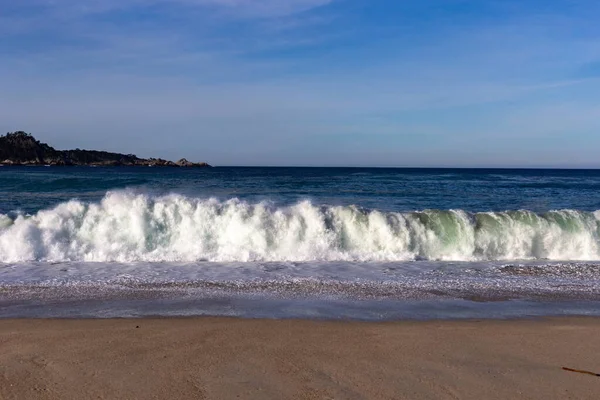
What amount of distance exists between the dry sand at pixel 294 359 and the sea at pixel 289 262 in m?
0.60

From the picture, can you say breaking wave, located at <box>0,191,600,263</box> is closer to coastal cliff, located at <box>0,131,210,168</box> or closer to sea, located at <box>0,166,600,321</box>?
sea, located at <box>0,166,600,321</box>

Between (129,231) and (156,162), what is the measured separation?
90800mm

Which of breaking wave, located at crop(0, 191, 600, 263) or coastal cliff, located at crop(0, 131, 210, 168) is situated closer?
breaking wave, located at crop(0, 191, 600, 263)

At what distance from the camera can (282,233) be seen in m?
12.4

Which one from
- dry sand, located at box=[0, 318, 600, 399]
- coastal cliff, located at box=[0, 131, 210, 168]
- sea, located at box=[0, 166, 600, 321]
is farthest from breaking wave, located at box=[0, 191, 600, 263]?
coastal cliff, located at box=[0, 131, 210, 168]

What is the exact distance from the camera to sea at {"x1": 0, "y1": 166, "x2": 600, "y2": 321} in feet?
23.4

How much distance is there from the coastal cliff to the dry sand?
9245cm

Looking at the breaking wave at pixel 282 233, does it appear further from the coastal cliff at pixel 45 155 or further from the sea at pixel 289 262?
the coastal cliff at pixel 45 155

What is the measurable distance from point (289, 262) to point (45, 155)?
9186 cm

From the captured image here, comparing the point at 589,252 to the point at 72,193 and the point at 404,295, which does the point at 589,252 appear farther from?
the point at 72,193

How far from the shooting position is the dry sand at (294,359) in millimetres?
4312

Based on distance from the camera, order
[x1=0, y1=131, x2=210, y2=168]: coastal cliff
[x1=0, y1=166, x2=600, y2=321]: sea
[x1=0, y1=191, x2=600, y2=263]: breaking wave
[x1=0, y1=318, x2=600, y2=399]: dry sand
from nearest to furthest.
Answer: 1. [x1=0, y1=318, x2=600, y2=399]: dry sand
2. [x1=0, y1=166, x2=600, y2=321]: sea
3. [x1=0, y1=191, x2=600, y2=263]: breaking wave
4. [x1=0, y1=131, x2=210, y2=168]: coastal cliff

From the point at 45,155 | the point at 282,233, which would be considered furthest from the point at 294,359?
the point at 45,155

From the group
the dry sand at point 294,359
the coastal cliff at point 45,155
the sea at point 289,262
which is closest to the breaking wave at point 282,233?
the sea at point 289,262
